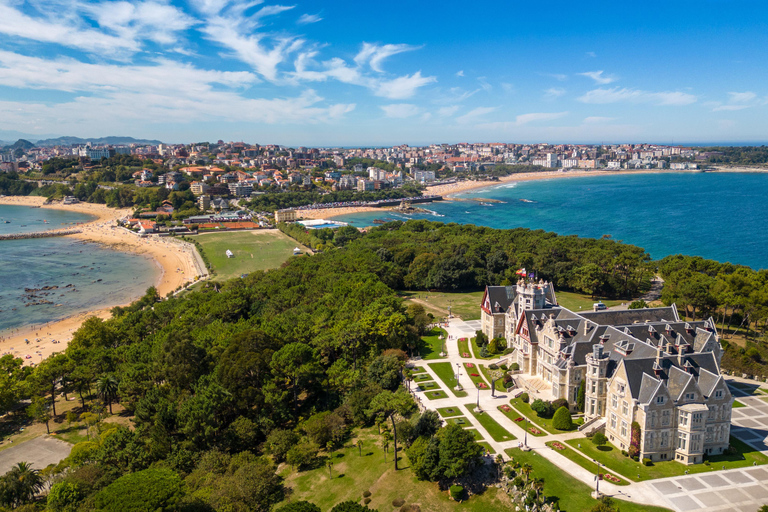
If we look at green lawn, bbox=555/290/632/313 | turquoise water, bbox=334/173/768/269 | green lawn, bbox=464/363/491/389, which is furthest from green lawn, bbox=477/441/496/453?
turquoise water, bbox=334/173/768/269

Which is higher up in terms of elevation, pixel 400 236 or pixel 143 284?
pixel 400 236

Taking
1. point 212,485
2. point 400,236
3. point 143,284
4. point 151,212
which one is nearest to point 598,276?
point 400,236

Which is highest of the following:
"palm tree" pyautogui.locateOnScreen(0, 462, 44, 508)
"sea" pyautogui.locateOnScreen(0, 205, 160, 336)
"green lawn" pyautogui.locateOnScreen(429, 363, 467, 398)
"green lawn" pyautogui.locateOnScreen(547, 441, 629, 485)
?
"green lawn" pyautogui.locateOnScreen(547, 441, 629, 485)

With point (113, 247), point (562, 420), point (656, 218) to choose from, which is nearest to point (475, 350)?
point (562, 420)

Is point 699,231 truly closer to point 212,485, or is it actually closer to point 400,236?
point 400,236

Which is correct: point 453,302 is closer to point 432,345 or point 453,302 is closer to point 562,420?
point 432,345

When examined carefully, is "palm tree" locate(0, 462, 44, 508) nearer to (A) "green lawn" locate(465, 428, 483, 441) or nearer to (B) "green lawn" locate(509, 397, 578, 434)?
(A) "green lawn" locate(465, 428, 483, 441)
